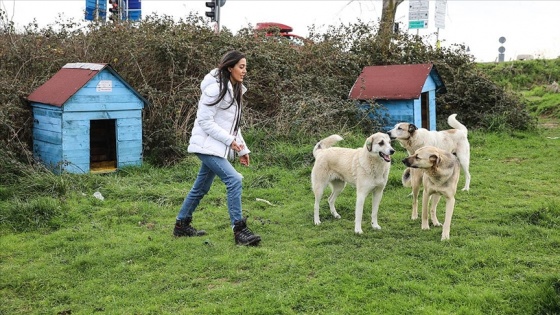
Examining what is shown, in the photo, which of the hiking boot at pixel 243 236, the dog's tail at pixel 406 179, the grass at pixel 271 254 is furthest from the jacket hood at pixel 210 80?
the dog's tail at pixel 406 179

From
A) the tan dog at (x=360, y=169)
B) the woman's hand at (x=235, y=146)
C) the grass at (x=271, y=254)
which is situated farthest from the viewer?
the tan dog at (x=360, y=169)

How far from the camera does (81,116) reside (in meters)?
8.71

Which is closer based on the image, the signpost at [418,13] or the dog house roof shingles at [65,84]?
the dog house roof shingles at [65,84]

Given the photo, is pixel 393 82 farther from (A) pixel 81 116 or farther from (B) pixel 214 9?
(A) pixel 81 116

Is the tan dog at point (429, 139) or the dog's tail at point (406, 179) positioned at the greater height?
the tan dog at point (429, 139)

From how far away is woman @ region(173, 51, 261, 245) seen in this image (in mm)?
5602

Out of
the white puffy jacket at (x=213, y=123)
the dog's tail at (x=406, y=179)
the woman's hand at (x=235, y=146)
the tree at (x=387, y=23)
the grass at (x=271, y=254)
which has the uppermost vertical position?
the tree at (x=387, y=23)

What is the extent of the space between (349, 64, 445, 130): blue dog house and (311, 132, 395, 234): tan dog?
4645mm

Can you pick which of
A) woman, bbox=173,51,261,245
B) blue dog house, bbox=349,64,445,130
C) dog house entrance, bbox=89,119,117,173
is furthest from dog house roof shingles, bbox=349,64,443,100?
woman, bbox=173,51,261,245

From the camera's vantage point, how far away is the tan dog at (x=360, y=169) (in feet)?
19.7

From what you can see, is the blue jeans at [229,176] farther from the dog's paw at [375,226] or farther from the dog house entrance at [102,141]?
the dog house entrance at [102,141]

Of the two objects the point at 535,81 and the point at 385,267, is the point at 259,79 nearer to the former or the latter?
the point at 385,267

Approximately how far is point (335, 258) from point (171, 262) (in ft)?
5.15

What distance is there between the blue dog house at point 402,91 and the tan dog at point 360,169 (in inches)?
183
